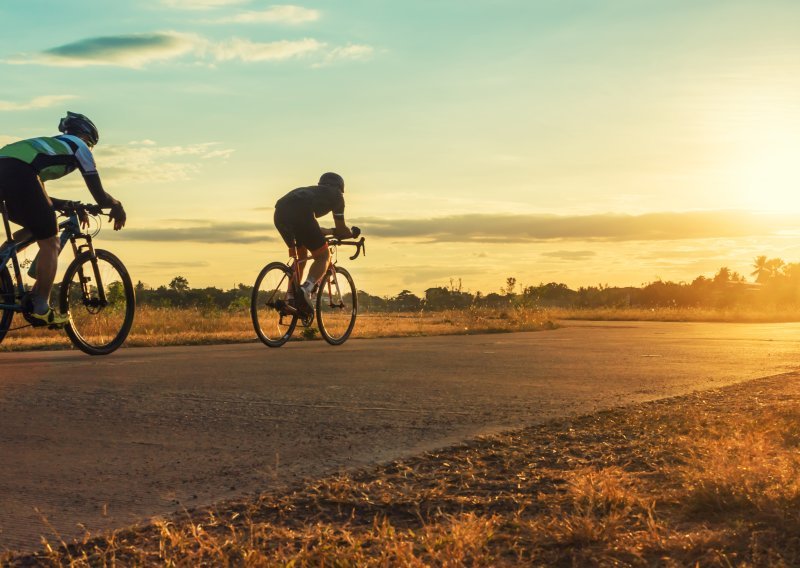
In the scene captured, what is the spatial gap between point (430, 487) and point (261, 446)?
1.24 m

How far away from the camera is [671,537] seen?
3.12 metres

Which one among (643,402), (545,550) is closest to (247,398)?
(643,402)

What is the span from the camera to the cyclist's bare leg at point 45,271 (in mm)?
7969

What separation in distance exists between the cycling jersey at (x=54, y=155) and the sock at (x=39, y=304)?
1024 mm

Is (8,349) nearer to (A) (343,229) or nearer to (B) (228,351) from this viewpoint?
(B) (228,351)

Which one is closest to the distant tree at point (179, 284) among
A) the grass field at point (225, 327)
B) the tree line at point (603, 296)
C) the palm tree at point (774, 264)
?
the tree line at point (603, 296)

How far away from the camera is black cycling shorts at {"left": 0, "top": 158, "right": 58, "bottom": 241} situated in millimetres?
7582

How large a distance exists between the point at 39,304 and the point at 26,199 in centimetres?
95

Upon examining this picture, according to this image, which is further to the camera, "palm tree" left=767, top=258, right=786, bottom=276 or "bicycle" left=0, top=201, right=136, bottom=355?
"palm tree" left=767, top=258, right=786, bottom=276

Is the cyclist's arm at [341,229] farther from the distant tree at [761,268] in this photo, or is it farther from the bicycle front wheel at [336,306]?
the distant tree at [761,268]

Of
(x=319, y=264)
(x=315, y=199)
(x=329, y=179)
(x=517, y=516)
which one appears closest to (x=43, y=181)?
(x=315, y=199)

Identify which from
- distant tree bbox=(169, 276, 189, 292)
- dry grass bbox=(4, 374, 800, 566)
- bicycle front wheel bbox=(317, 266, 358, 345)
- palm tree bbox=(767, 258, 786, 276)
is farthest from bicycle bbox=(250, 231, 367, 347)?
palm tree bbox=(767, 258, 786, 276)

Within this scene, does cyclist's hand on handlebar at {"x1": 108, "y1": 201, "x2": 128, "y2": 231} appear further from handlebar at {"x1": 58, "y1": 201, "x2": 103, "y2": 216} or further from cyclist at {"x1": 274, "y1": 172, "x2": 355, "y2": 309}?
cyclist at {"x1": 274, "y1": 172, "x2": 355, "y2": 309}

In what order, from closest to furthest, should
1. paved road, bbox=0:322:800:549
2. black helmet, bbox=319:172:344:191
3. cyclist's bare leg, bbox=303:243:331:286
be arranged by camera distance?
paved road, bbox=0:322:800:549 → black helmet, bbox=319:172:344:191 → cyclist's bare leg, bbox=303:243:331:286
